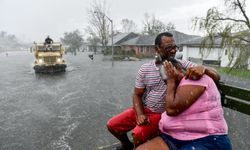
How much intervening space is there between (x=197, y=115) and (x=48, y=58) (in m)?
24.1

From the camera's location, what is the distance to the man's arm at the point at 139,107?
3.09 m

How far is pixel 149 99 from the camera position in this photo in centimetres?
325

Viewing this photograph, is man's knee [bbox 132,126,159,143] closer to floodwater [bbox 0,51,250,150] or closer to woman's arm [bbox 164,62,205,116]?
woman's arm [bbox 164,62,205,116]

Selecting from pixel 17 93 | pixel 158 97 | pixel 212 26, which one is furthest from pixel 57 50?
pixel 158 97

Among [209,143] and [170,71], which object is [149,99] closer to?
[170,71]

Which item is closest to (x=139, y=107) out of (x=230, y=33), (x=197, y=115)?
(x=197, y=115)

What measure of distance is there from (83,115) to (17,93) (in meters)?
7.17

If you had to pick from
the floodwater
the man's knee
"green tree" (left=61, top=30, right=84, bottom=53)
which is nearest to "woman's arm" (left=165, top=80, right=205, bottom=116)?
the man's knee

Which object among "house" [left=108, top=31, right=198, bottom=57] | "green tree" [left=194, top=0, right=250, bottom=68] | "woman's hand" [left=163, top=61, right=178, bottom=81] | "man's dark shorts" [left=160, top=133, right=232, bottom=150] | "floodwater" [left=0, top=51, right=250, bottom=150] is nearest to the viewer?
"man's dark shorts" [left=160, top=133, right=232, bottom=150]

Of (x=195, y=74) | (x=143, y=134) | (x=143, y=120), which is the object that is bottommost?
(x=143, y=134)

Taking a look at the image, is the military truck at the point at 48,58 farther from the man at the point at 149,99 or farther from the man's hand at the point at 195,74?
the man's hand at the point at 195,74

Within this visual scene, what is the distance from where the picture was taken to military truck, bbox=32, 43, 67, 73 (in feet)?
82.7

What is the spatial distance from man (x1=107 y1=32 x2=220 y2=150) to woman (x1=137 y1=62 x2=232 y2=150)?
1.26 ft

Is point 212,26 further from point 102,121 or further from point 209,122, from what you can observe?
point 209,122
